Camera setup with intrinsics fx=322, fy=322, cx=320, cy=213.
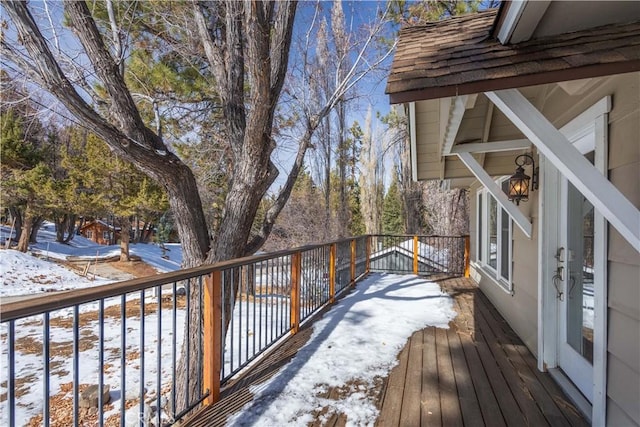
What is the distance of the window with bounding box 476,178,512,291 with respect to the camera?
4.02m

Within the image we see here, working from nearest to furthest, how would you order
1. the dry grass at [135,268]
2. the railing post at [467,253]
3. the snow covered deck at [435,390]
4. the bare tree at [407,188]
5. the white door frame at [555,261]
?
the white door frame at [555,261]
the snow covered deck at [435,390]
the railing post at [467,253]
the bare tree at [407,188]
the dry grass at [135,268]

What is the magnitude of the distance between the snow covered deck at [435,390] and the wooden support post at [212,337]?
0.11 m

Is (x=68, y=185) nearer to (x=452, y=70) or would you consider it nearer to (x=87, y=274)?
(x=87, y=274)

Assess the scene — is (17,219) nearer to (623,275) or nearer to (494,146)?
(494,146)

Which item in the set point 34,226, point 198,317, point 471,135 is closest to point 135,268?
point 34,226

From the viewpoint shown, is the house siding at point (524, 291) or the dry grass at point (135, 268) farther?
the dry grass at point (135, 268)

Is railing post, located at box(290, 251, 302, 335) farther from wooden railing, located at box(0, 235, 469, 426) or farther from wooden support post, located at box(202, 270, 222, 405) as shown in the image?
wooden support post, located at box(202, 270, 222, 405)

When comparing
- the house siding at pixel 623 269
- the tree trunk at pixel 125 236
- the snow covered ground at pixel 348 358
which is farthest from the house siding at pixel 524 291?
the tree trunk at pixel 125 236

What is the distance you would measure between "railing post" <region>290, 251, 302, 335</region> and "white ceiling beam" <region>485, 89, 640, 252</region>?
2188 mm

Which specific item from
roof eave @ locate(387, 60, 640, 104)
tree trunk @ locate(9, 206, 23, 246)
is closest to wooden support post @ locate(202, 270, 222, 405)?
roof eave @ locate(387, 60, 640, 104)

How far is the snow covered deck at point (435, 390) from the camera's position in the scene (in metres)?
1.89

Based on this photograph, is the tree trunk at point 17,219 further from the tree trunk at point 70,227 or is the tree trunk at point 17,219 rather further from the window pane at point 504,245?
the window pane at point 504,245

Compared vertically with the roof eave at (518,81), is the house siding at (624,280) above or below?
below

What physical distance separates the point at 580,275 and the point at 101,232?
31.9m
